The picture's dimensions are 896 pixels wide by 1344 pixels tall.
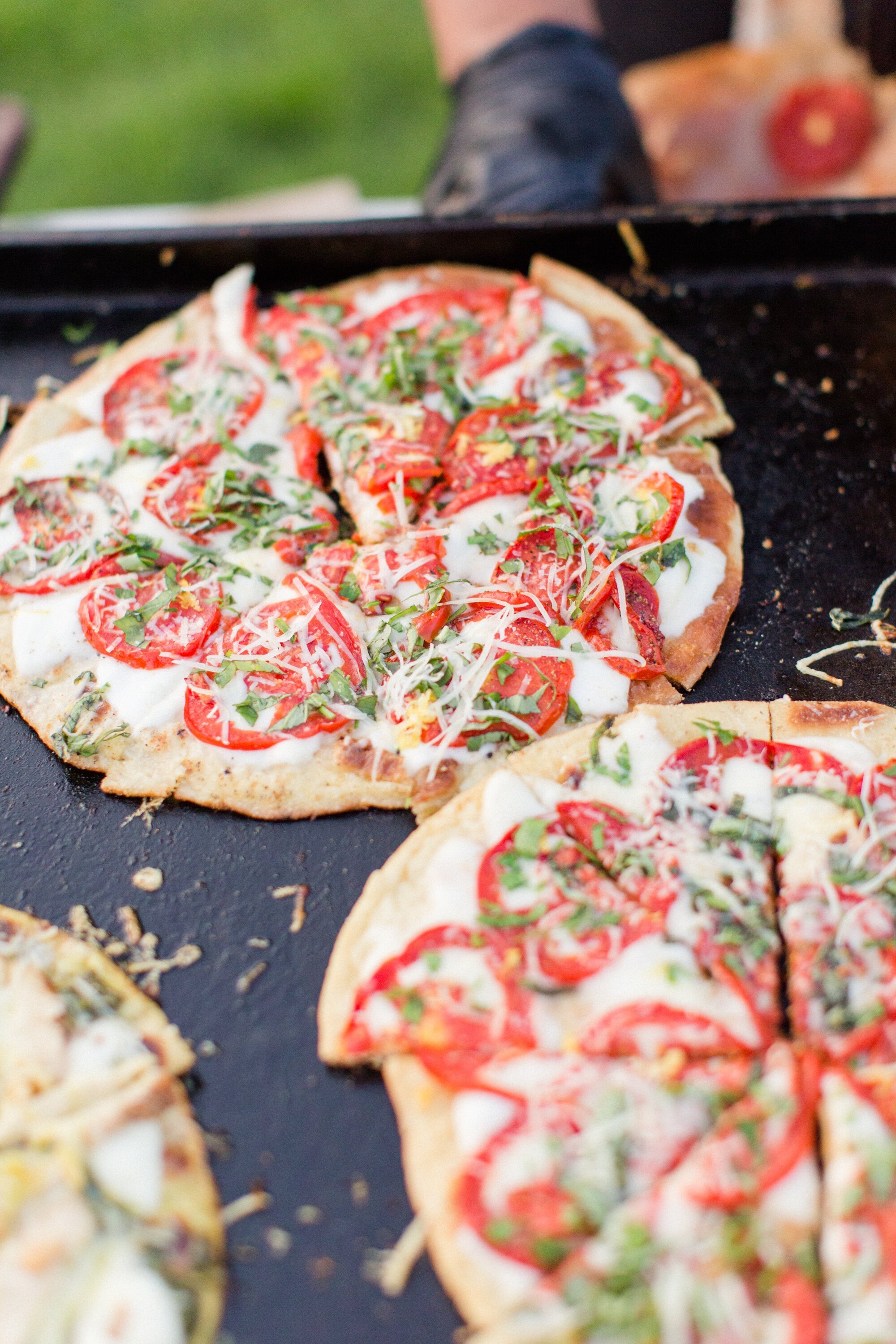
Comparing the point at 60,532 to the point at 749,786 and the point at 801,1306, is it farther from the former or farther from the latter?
the point at 801,1306

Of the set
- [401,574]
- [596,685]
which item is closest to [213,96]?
[401,574]

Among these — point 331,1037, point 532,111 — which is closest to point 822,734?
point 331,1037

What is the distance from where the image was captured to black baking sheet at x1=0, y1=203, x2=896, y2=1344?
2.54 meters

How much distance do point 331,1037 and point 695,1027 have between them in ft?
2.98

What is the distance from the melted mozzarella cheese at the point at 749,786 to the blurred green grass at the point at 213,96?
703cm

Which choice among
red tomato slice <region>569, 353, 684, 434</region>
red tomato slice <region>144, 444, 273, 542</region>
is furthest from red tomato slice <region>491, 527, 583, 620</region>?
red tomato slice <region>144, 444, 273, 542</region>

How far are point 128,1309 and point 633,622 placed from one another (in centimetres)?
223

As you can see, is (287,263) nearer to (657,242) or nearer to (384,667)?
(657,242)

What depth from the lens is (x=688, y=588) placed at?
137 inches

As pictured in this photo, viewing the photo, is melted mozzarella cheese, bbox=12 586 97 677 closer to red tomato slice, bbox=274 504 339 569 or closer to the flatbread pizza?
red tomato slice, bbox=274 504 339 569

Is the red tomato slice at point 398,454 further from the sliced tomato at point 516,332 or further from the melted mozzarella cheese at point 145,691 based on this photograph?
the melted mozzarella cheese at point 145,691

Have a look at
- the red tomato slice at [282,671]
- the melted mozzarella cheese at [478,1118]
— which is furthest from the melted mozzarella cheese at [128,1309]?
the red tomato slice at [282,671]

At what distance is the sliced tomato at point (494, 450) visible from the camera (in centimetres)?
373

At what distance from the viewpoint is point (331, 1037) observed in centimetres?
271
